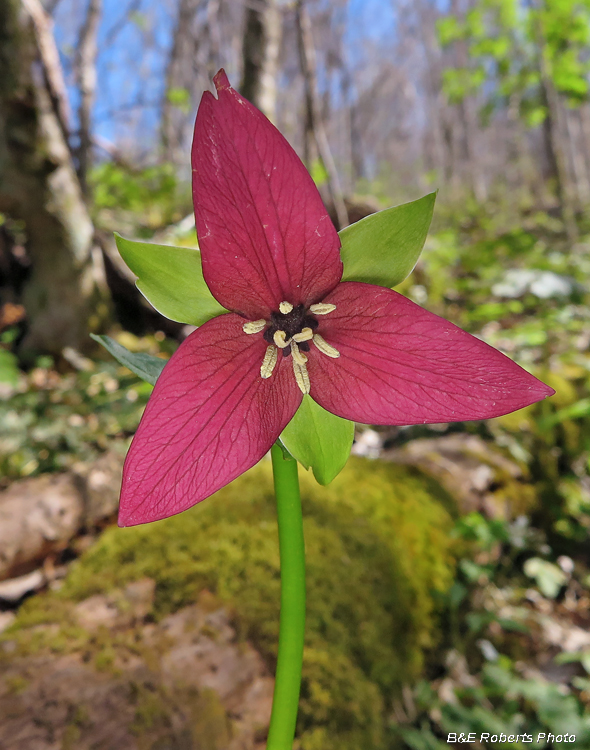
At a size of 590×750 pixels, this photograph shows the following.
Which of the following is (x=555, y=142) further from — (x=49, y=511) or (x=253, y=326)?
(x=253, y=326)

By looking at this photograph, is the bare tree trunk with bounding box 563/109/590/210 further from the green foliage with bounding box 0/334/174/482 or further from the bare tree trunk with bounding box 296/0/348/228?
the green foliage with bounding box 0/334/174/482

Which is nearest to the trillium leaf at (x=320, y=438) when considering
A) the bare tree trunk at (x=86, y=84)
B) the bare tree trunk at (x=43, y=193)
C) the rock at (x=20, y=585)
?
the rock at (x=20, y=585)

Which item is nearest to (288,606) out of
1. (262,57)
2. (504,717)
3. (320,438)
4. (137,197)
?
(320,438)

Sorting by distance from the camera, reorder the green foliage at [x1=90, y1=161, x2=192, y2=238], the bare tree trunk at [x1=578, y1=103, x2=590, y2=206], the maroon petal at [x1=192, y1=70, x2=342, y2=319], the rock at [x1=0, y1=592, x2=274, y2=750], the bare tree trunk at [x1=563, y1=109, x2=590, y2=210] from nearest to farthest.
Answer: the maroon petal at [x1=192, y1=70, x2=342, y2=319], the rock at [x1=0, y1=592, x2=274, y2=750], the green foliage at [x1=90, y1=161, x2=192, y2=238], the bare tree trunk at [x1=563, y1=109, x2=590, y2=210], the bare tree trunk at [x1=578, y1=103, x2=590, y2=206]

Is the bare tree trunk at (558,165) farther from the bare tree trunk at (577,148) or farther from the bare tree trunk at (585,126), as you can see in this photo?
the bare tree trunk at (585,126)

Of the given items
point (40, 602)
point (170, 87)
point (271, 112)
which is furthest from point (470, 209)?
point (40, 602)

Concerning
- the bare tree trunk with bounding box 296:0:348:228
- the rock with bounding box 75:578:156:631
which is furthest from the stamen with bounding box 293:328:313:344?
the bare tree trunk with bounding box 296:0:348:228

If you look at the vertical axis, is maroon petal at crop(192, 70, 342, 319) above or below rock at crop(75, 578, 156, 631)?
above
